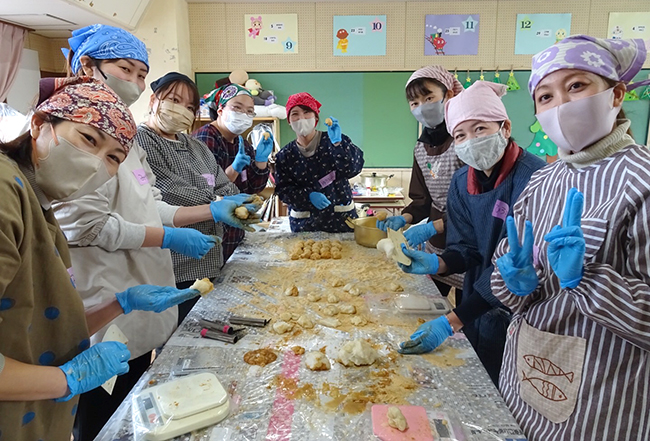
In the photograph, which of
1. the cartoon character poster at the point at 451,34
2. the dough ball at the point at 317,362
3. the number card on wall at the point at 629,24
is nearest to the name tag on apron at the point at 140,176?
the dough ball at the point at 317,362

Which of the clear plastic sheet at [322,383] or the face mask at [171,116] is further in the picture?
the face mask at [171,116]

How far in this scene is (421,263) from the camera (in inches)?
67.8

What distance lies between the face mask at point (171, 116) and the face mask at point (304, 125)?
0.87 m

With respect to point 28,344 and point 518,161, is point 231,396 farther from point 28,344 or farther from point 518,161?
point 518,161

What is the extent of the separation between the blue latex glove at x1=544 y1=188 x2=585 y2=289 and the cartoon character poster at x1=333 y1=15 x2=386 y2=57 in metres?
4.78

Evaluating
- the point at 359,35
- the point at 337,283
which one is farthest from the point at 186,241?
the point at 359,35

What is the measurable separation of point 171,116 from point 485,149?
56.9 inches

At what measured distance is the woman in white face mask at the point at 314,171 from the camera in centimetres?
277

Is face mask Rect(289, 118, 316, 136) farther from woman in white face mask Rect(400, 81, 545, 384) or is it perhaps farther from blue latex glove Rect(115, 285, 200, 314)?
blue latex glove Rect(115, 285, 200, 314)

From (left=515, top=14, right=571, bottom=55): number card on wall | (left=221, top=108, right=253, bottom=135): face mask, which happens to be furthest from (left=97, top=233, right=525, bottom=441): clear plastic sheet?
(left=515, top=14, right=571, bottom=55): number card on wall

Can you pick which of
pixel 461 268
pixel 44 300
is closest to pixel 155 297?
pixel 44 300

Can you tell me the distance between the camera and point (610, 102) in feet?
3.47

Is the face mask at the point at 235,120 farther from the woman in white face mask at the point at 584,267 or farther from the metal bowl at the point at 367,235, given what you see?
the woman in white face mask at the point at 584,267

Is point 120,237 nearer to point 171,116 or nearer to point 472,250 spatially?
point 171,116
